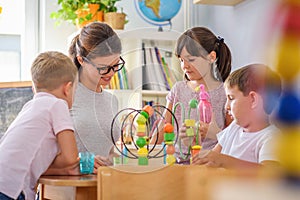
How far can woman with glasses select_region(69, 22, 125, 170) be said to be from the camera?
1138mm

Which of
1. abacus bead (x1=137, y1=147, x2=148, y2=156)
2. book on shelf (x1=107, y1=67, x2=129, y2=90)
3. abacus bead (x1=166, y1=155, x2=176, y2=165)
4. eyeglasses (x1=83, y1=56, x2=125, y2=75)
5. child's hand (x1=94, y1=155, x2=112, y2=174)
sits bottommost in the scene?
child's hand (x1=94, y1=155, x2=112, y2=174)

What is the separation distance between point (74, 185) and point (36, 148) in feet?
0.78

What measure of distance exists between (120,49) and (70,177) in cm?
46

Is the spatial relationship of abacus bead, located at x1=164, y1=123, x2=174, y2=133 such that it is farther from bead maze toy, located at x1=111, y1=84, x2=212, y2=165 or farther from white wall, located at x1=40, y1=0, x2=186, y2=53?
white wall, located at x1=40, y1=0, x2=186, y2=53

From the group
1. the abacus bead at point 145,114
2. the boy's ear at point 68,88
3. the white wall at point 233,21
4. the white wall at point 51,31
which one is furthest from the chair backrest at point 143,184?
the white wall at point 51,31

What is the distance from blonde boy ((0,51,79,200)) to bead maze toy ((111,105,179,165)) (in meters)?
0.27

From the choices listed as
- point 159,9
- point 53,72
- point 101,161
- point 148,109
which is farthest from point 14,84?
point 148,109

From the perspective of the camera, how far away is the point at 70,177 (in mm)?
1330

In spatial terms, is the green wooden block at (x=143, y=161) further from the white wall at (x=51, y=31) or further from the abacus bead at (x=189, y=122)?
the white wall at (x=51, y=31)

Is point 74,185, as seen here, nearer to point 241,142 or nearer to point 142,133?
point 142,133

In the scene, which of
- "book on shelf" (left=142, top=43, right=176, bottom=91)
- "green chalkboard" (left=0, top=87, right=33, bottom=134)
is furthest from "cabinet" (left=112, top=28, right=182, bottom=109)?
"green chalkboard" (left=0, top=87, right=33, bottom=134)

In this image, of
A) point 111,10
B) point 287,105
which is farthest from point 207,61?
point 111,10

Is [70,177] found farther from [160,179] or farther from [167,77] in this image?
[167,77]

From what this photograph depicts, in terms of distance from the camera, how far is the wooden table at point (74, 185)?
122 centimetres
